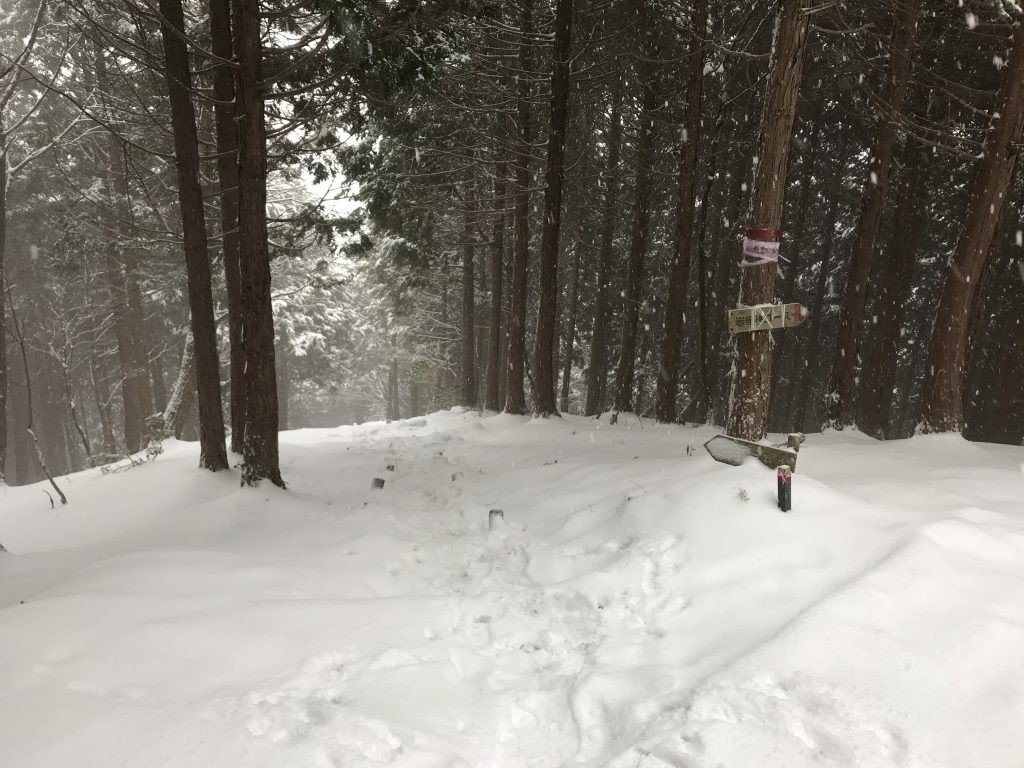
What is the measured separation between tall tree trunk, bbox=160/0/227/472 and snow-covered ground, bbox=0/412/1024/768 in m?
1.73

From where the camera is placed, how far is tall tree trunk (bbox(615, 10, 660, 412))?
12.0m

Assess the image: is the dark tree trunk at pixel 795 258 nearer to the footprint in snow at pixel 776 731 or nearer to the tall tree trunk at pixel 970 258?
the tall tree trunk at pixel 970 258

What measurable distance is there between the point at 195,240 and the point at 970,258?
34.5 feet

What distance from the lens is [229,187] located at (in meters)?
8.16

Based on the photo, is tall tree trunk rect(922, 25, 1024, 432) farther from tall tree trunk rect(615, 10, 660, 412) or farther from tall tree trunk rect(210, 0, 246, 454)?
tall tree trunk rect(210, 0, 246, 454)

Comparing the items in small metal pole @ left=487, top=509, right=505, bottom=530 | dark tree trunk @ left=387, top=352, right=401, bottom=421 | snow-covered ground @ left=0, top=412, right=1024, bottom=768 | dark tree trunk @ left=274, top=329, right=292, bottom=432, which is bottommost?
dark tree trunk @ left=387, top=352, right=401, bottom=421

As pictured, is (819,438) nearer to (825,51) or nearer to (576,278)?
(825,51)

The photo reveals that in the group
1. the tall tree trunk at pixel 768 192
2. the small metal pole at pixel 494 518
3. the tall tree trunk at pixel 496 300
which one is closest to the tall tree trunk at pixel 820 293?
the tall tree trunk at pixel 496 300

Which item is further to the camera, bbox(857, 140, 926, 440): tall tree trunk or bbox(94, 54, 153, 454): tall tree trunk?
bbox(94, 54, 153, 454): tall tree trunk

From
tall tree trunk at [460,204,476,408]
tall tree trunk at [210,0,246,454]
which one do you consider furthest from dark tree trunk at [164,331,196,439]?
tall tree trunk at [460,204,476,408]

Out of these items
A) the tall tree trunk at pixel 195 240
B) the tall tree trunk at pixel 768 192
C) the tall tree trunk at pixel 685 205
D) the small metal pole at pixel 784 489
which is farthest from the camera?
the tall tree trunk at pixel 685 205

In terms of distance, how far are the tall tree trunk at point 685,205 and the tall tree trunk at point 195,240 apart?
325 inches

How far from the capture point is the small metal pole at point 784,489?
417 centimetres

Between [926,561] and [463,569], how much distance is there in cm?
360
